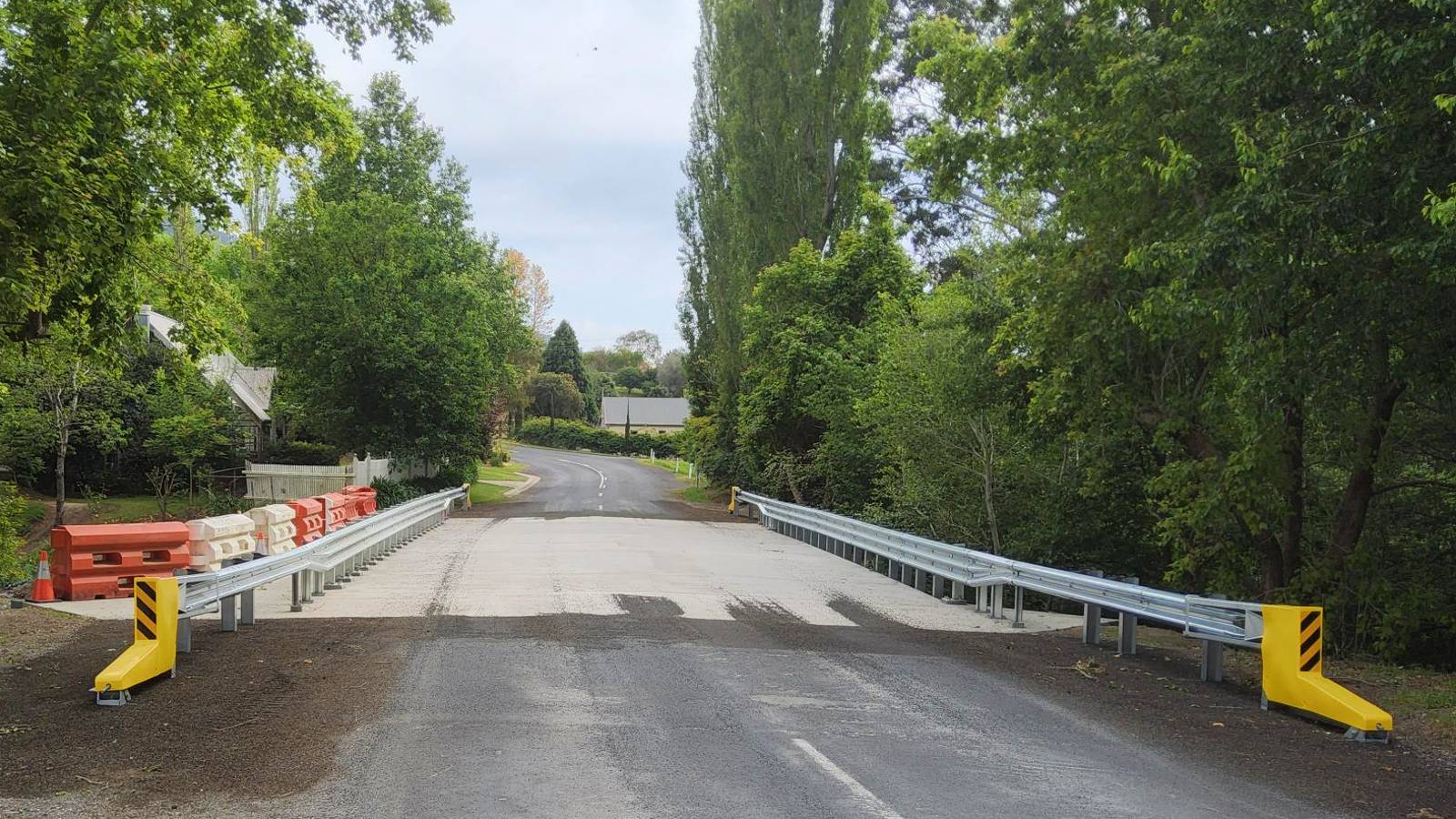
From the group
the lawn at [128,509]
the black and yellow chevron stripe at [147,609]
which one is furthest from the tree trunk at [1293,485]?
the lawn at [128,509]

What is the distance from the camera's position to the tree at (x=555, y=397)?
104250mm

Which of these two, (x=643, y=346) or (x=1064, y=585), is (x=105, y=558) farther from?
(x=643, y=346)

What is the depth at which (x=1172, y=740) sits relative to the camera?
24.8 feet

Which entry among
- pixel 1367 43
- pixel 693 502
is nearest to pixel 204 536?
pixel 1367 43

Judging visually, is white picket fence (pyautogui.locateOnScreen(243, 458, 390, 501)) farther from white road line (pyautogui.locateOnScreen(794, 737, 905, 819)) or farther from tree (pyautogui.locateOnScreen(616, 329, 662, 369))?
tree (pyautogui.locateOnScreen(616, 329, 662, 369))

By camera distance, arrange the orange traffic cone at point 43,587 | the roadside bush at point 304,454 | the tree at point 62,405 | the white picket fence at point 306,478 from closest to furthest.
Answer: the orange traffic cone at point 43,587
the tree at point 62,405
the white picket fence at point 306,478
the roadside bush at point 304,454

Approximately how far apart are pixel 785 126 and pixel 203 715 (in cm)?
3061

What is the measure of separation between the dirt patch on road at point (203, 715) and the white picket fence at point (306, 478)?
77.7ft

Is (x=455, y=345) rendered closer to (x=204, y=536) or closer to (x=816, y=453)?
(x=816, y=453)

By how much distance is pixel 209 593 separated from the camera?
31.4 ft

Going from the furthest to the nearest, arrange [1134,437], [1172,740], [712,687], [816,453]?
1. [816,453]
2. [1134,437]
3. [712,687]
4. [1172,740]

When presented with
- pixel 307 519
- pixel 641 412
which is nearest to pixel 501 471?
pixel 307 519

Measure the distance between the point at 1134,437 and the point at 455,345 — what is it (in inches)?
936

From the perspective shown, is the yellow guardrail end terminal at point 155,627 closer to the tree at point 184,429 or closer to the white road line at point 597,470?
the tree at point 184,429
